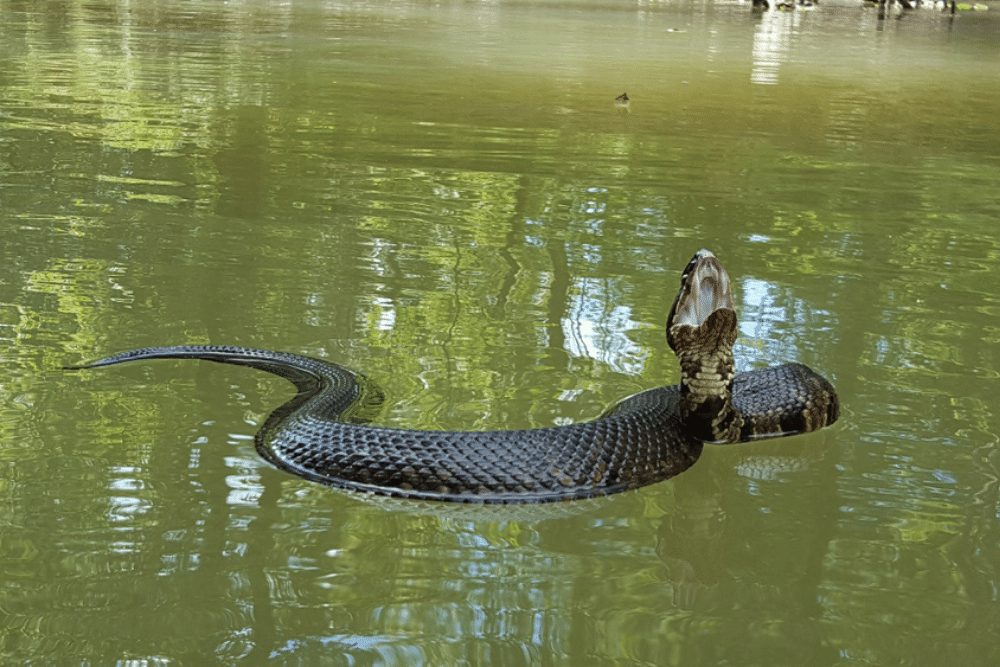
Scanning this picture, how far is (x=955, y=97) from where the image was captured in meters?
19.4

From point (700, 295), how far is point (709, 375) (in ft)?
1.34

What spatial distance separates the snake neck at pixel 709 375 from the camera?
5.60 metres

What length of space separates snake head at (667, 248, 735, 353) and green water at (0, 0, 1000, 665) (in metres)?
0.70

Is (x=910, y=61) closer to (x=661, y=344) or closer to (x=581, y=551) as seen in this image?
(x=661, y=344)

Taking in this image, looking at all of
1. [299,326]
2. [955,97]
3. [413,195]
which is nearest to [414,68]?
[955,97]

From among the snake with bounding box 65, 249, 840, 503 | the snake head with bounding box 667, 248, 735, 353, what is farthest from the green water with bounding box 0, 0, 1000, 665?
the snake head with bounding box 667, 248, 735, 353

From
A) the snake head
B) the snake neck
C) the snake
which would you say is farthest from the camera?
the snake neck

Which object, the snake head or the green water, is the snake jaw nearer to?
the snake head

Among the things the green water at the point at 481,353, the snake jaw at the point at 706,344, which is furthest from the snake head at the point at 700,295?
the green water at the point at 481,353

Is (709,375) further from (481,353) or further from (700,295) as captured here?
(481,353)

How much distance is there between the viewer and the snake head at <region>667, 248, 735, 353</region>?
17.9 ft

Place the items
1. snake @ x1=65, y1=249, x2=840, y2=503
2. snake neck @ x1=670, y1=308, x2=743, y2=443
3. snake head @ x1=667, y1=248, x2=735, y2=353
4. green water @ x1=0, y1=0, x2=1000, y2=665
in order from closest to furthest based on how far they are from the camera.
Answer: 1. green water @ x1=0, y1=0, x2=1000, y2=665
2. snake @ x1=65, y1=249, x2=840, y2=503
3. snake head @ x1=667, y1=248, x2=735, y2=353
4. snake neck @ x1=670, y1=308, x2=743, y2=443

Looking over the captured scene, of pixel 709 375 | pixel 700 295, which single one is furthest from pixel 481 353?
pixel 700 295

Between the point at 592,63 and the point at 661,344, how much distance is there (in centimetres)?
1581
